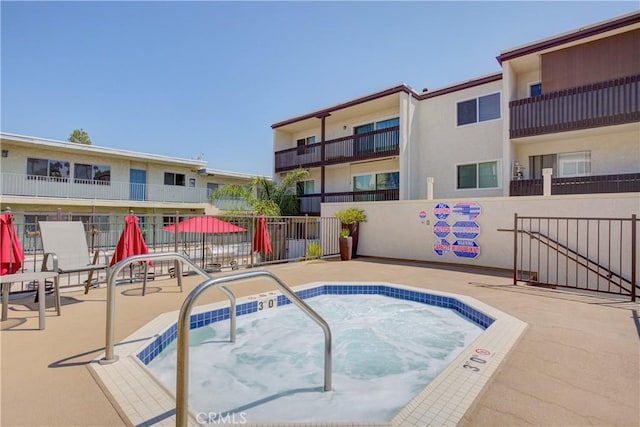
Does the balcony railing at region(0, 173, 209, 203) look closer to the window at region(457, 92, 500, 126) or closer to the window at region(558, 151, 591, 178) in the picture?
the window at region(457, 92, 500, 126)

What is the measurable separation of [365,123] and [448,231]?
8639mm

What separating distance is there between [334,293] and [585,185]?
9.35 meters

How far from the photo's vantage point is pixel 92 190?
18.2 metres

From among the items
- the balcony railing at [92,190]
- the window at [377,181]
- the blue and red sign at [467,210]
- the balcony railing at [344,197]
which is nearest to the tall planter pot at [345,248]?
the blue and red sign at [467,210]

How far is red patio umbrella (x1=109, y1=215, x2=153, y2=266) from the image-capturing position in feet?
18.9

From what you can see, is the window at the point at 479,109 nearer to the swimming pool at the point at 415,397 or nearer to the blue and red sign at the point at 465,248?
the blue and red sign at the point at 465,248

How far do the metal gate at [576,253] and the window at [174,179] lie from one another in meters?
21.1

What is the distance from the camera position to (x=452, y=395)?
2.48 m

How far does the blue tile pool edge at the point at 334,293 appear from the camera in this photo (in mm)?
3890

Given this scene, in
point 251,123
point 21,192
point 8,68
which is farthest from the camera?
point 251,123

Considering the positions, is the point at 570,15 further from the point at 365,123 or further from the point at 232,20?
the point at 232,20

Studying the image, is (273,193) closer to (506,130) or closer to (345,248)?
(345,248)

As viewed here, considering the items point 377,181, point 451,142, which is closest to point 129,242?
point 377,181

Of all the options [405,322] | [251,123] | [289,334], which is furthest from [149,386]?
[251,123]
